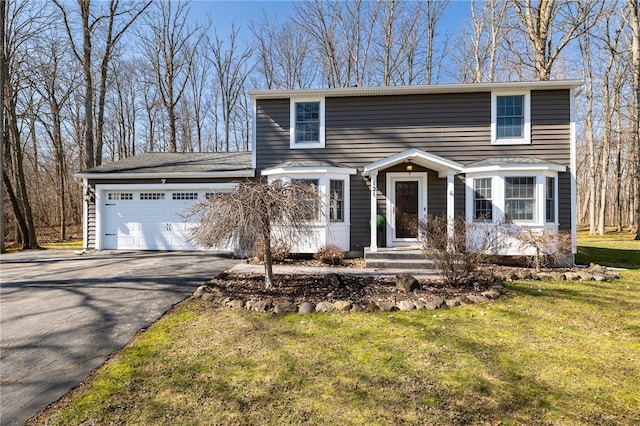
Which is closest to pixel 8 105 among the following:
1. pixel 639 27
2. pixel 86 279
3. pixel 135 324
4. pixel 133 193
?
pixel 133 193

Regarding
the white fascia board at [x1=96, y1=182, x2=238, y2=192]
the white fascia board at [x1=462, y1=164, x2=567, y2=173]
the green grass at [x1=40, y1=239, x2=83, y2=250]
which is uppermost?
the white fascia board at [x1=462, y1=164, x2=567, y2=173]

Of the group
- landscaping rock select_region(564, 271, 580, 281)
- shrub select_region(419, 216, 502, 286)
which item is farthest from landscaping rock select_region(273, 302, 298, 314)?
landscaping rock select_region(564, 271, 580, 281)

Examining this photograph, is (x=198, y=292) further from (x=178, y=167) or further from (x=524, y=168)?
(x=524, y=168)

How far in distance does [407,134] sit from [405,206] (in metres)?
2.19

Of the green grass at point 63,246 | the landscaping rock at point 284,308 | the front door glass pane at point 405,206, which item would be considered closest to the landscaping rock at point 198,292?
the landscaping rock at point 284,308

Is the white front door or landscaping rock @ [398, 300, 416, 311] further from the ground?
the white front door

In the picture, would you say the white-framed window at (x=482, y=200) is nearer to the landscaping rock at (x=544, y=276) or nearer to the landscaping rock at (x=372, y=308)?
the landscaping rock at (x=544, y=276)

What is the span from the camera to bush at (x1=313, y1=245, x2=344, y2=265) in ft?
28.3

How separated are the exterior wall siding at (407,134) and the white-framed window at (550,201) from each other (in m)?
0.94

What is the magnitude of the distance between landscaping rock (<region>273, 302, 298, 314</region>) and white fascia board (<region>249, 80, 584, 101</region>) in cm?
696

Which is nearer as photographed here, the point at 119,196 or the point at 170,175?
the point at 170,175

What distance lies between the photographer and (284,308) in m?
4.94

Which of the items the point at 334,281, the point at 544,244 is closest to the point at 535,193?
the point at 544,244

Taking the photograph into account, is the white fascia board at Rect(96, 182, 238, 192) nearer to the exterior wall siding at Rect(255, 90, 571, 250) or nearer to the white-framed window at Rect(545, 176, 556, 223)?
the exterior wall siding at Rect(255, 90, 571, 250)
